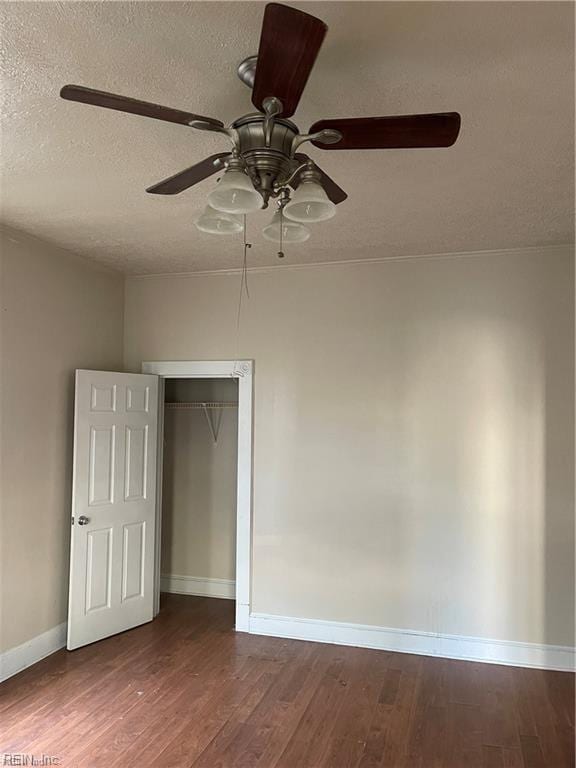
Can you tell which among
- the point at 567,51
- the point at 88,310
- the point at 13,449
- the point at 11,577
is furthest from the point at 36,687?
the point at 567,51

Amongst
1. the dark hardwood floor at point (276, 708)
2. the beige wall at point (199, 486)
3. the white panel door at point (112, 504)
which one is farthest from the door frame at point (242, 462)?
the beige wall at point (199, 486)

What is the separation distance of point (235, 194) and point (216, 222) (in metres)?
0.27

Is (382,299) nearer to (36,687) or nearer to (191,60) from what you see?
(191,60)

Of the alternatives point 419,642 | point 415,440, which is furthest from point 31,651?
point 415,440

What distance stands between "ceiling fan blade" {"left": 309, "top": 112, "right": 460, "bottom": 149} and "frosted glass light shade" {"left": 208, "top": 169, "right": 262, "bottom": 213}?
9.1 inches

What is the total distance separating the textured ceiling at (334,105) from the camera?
157cm

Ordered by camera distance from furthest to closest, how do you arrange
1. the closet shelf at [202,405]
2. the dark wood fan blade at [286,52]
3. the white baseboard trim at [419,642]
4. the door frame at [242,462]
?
the closet shelf at [202,405] < the door frame at [242,462] < the white baseboard trim at [419,642] < the dark wood fan blade at [286,52]

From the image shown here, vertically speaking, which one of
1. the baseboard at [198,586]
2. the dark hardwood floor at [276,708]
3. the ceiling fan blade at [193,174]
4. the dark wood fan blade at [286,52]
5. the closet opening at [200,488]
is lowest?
the dark hardwood floor at [276,708]

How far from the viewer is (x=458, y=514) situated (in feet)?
12.3

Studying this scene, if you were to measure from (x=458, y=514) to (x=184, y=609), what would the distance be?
2.38 meters

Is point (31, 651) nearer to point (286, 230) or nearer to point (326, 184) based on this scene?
point (286, 230)

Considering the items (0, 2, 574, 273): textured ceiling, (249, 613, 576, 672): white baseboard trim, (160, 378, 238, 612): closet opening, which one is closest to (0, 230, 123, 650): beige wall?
(0, 2, 574, 273): textured ceiling

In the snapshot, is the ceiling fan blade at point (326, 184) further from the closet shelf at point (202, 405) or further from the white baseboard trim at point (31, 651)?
the white baseboard trim at point (31, 651)

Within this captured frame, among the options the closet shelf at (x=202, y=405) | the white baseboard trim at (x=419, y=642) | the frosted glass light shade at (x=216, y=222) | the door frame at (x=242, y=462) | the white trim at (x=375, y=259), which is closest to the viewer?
the frosted glass light shade at (x=216, y=222)
